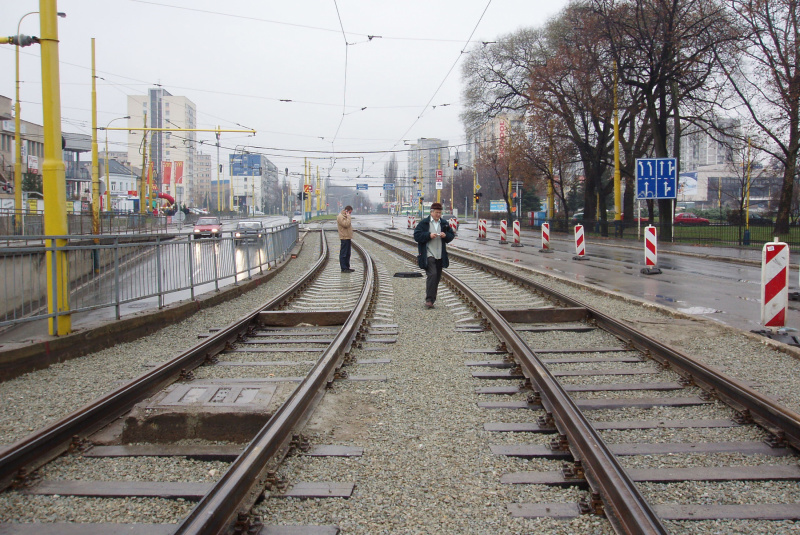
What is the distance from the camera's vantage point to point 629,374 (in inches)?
250

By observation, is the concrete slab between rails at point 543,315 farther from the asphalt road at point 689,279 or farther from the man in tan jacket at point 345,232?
the man in tan jacket at point 345,232

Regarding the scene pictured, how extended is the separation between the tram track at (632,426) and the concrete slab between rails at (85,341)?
4.65 metres

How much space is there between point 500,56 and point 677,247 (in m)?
21.7

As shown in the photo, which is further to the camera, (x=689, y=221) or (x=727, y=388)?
(x=689, y=221)

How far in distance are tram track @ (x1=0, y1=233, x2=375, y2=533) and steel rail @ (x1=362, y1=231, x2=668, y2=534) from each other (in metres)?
1.59

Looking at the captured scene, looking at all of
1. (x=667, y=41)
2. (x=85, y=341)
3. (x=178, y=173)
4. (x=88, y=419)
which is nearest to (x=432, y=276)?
(x=85, y=341)

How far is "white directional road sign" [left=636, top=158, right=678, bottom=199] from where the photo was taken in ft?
85.5

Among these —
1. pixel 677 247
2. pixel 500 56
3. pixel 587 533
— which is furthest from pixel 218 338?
pixel 500 56

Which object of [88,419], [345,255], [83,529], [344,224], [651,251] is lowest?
[83,529]

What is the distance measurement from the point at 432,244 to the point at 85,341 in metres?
5.27

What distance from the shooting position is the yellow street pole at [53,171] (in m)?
7.77

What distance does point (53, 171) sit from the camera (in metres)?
8.09

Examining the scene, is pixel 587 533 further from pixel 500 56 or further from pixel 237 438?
pixel 500 56

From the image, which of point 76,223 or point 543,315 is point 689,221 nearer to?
point 76,223
